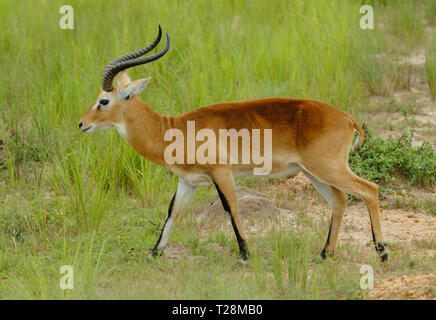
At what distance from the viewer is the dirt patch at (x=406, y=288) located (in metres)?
4.51

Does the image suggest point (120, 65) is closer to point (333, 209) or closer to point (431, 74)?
point (333, 209)

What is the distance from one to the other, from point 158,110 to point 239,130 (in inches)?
85.6

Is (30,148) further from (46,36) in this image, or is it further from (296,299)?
(296,299)

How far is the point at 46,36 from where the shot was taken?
9.52 meters

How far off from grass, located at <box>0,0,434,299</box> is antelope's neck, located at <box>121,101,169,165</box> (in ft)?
1.93

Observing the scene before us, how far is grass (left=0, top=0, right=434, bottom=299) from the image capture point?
489cm

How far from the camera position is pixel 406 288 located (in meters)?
4.62

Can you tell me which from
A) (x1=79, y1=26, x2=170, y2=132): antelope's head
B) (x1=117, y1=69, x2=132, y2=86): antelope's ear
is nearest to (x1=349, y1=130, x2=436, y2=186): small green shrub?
(x1=117, y1=69, x2=132, y2=86): antelope's ear

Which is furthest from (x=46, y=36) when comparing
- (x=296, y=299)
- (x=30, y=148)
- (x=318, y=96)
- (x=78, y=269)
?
(x=296, y=299)

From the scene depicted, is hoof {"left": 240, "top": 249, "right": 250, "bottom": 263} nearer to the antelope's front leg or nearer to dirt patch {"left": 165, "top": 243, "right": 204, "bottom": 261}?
dirt patch {"left": 165, "top": 243, "right": 204, "bottom": 261}

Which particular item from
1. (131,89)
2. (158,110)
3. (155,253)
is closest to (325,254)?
(155,253)
